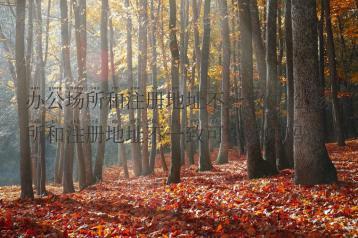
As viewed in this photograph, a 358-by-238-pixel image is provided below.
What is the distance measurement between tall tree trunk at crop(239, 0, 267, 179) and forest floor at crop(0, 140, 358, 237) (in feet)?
3.79

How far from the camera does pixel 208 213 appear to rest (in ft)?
24.6

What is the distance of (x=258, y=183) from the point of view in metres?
10.4

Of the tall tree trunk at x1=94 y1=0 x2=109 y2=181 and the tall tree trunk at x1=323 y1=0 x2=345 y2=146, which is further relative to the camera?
the tall tree trunk at x1=323 y1=0 x2=345 y2=146

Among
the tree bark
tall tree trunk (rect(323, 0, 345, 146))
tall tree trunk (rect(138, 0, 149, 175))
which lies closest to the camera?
tall tree trunk (rect(138, 0, 149, 175))

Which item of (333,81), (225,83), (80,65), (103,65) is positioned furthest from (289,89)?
(333,81)

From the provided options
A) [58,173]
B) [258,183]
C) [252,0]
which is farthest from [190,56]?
→ [258,183]

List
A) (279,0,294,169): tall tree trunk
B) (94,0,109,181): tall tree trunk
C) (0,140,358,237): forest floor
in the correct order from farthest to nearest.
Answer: (94,0,109,181): tall tree trunk < (279,0,294,169): tall tree trunk < (0,140,358,237): forest floor

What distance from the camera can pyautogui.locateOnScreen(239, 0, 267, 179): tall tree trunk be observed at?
11.6 meters

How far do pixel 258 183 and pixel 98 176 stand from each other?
951cm

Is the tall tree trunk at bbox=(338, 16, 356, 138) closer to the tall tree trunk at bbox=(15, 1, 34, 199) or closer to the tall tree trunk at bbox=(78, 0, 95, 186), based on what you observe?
the tall tree trunk at bbox=(78, 0, 95, 186)

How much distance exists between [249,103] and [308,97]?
2.97 m

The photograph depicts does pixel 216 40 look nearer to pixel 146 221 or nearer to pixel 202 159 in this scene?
pixel 202 159

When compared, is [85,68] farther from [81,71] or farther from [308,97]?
[308,97]

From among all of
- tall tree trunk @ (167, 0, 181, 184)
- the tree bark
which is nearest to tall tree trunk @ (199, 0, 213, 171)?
the tree bark
